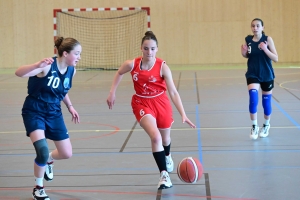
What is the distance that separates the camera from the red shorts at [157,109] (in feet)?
16.7

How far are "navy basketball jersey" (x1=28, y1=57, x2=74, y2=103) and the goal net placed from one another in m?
17.8

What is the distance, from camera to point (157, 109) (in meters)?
5.13

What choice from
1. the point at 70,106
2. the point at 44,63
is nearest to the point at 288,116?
the point at 70,106

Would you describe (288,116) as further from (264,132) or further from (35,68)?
(35,68)

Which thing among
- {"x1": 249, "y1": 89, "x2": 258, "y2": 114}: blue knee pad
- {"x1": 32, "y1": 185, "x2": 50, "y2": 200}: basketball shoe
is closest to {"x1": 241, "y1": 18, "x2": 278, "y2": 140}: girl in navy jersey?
{"x1": 249, "y1": 89, "x2": 258, "y2": 114}: blue knee pad

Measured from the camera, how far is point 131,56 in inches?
878

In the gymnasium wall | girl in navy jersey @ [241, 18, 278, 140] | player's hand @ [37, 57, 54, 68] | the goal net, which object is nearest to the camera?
player's hand @ [37, 57, 54, 68]

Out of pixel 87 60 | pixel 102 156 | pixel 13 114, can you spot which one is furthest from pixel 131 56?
pixel 102 156

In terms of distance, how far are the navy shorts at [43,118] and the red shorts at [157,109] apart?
834mm

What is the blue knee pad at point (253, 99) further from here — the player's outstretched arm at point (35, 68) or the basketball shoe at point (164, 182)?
the player's outstretched arm at point (35, 68)

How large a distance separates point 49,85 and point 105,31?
60.3 feet

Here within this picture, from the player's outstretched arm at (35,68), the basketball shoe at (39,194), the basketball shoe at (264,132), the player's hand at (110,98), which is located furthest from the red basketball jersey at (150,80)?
the basketball shoe at (264,132)

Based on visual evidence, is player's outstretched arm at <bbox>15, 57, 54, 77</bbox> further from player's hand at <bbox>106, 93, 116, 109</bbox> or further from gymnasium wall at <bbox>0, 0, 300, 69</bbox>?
gymnasium wall at <bbox>0, 0, 300, 69</bbox>

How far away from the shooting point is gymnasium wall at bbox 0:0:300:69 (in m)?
22.6
